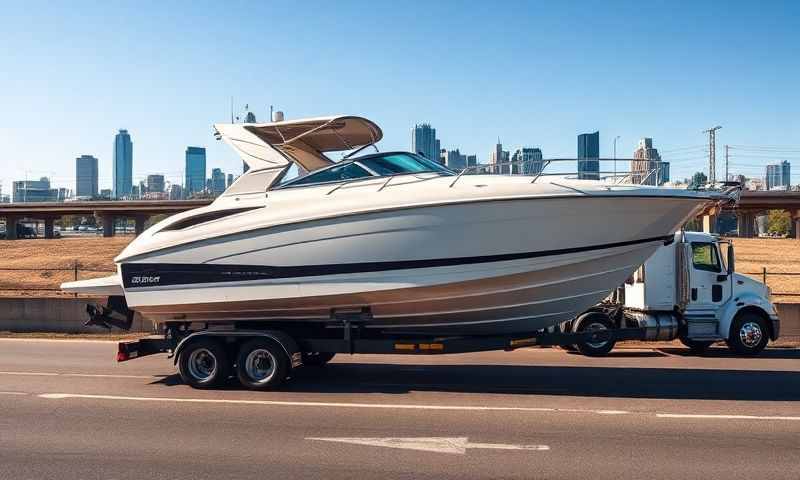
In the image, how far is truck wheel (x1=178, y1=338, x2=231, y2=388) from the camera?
9.80 metres

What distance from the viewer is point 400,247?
904 centimetres

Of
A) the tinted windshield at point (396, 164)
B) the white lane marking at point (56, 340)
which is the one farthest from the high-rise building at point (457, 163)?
the white lane marking at point (56, 340)

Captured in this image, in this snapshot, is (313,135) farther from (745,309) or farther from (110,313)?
(745,309)

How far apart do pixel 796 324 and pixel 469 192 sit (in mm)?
10156

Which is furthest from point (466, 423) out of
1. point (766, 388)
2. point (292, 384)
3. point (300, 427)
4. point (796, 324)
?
point (796, 324)

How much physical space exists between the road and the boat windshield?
2.90m

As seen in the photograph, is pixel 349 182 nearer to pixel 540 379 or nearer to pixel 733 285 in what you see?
pixel 540 379

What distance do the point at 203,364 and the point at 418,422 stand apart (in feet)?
12.3

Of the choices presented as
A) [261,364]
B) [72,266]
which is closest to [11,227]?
[72,266]

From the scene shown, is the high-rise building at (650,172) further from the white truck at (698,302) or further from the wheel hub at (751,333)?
the wheel hub at (751,333)

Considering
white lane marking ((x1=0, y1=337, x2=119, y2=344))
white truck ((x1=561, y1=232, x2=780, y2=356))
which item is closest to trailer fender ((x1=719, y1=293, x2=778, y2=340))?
white truck ((x1=561, y1=232, x2=780, y2=356))

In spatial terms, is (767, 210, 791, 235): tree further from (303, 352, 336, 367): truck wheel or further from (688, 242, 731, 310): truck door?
(303, 352, 336, 367): truck wheel

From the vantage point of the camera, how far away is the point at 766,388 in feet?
31.2

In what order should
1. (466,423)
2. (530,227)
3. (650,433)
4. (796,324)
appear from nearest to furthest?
1. (650,433)
2. (466,423)
3. (530,227)
4. (796,324)
